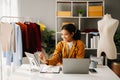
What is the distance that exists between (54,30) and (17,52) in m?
1.51

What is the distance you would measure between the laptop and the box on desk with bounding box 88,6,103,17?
7.76ft

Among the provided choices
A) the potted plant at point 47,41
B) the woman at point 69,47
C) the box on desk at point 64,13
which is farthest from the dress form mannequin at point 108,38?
the potted plant at point 47,41

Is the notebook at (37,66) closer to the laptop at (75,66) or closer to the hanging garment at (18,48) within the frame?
the laptop at (75,66)

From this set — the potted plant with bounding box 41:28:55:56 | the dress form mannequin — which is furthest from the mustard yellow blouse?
the potted plant with bounding box 41:28:55:56

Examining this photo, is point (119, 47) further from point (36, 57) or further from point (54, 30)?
point (36, 57)

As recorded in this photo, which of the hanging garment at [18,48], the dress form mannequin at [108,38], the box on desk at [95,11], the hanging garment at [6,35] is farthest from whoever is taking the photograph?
the box on desk at [95,11]

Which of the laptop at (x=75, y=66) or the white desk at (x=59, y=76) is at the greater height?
the laptop at (x=75, y=66)

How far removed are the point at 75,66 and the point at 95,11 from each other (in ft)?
7.92

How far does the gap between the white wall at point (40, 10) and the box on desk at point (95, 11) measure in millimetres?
918

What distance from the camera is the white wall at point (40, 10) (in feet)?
16.8

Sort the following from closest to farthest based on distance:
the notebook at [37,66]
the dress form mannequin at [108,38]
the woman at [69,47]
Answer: the notebook at [37,66], the woman at [69,47], the dress form mannequin at [108,38]

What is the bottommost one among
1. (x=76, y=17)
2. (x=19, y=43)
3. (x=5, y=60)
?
(x=5, y=60)

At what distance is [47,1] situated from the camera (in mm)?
5141

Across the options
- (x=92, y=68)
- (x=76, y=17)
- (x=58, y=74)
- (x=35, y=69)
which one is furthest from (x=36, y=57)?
(x=76, y=17)
